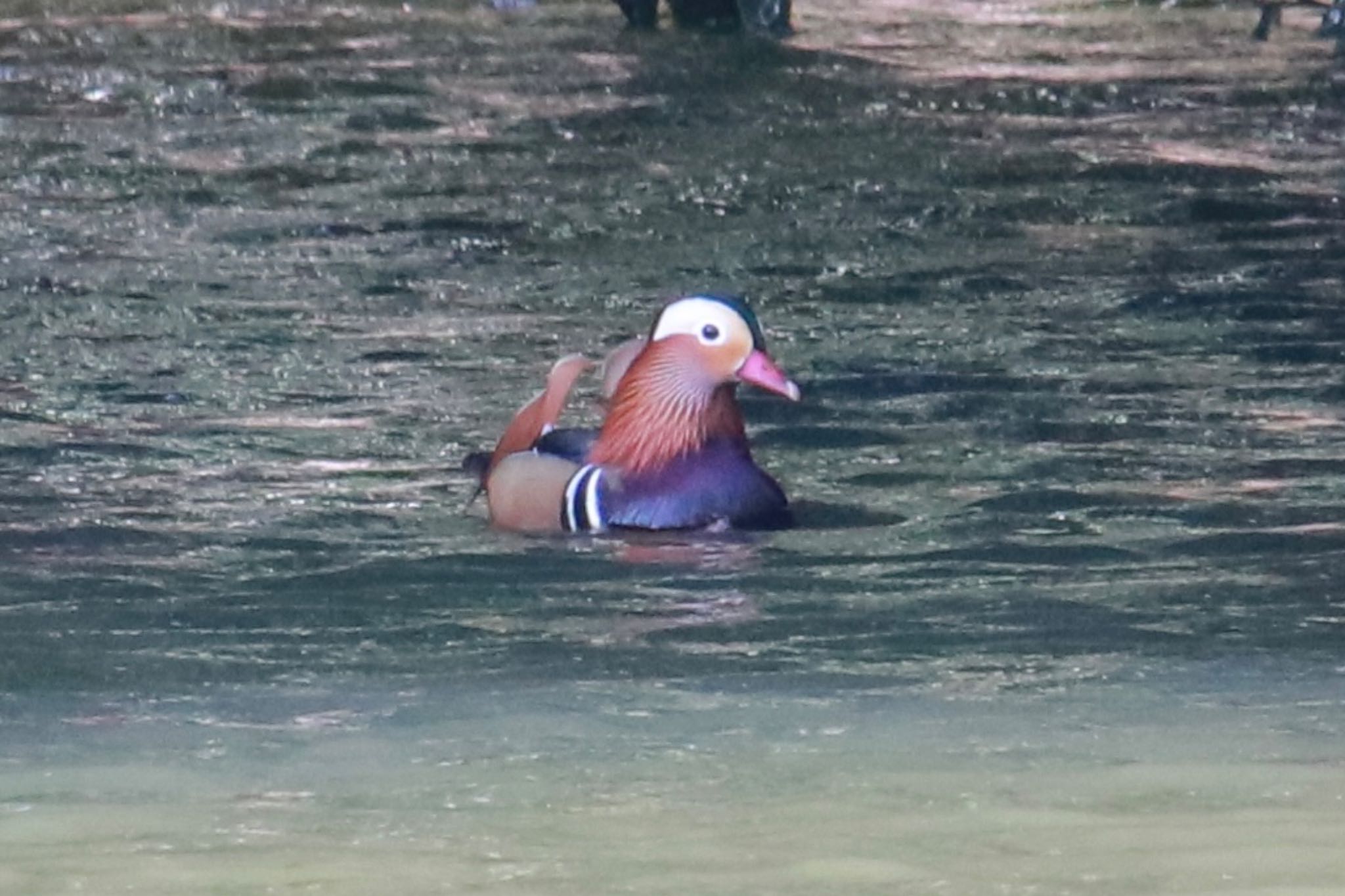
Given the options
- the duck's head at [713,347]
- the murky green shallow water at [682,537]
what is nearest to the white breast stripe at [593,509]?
the murky green shallow water at [682,537]

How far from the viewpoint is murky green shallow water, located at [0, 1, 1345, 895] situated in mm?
4738

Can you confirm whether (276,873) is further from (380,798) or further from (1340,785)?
(1340,785)

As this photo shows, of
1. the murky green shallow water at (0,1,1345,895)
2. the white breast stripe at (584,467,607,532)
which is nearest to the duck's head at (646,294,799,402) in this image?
the white breast stripe at (584,467,607,532)

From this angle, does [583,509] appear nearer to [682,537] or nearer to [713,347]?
[682,537]

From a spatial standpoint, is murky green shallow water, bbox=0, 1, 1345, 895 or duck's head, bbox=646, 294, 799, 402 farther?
duck's head, bbox=646, 294, 799, 402

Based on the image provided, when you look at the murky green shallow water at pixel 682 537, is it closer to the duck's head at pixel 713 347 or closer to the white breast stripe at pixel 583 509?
the white breast stripe at pixel 583 509

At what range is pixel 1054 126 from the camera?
18.9m

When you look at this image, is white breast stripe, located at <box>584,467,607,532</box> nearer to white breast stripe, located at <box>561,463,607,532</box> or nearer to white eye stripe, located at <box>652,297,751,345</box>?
white breast stripe, located at <box>561,463,607,532</box>

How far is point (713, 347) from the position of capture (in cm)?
859

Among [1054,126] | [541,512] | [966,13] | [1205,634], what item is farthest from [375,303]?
[966,13]

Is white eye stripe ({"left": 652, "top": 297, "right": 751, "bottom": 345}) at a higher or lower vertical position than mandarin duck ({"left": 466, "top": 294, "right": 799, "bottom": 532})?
higher

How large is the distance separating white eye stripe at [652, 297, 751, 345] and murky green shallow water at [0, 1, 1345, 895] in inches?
28.7

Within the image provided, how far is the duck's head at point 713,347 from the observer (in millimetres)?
8539

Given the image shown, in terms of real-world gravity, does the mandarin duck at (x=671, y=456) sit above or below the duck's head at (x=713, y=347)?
below
